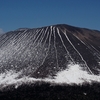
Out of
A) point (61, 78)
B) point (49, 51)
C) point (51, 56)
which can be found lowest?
point (61, 78)

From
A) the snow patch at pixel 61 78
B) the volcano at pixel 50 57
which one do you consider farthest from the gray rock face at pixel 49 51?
the snow patch at pixel 61 78

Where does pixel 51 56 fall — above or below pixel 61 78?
above

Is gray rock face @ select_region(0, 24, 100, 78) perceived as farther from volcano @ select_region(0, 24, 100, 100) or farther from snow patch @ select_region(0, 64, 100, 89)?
snow patch @ select_region(0, 64, 100, 89)

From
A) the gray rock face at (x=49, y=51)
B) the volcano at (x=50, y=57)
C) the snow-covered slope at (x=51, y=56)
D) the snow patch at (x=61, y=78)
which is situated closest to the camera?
the snow patch at (x=61, y=78)

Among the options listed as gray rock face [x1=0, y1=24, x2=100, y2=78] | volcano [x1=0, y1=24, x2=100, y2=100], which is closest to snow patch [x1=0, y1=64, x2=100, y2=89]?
volcano [x1=0, y1=24, x2=100, y2=100]

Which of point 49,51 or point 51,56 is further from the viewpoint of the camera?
point 49,51

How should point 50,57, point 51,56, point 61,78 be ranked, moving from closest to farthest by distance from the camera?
point 61,78 → point 50,57 → point 51,56

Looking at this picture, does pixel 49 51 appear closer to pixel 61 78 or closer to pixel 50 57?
pixel 50 57

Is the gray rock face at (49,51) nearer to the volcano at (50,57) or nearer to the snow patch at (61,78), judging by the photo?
the volcano at (50,57)

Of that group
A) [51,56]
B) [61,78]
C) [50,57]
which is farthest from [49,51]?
[61,78]
